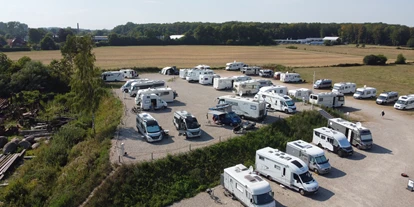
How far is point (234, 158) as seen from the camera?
22109 mm

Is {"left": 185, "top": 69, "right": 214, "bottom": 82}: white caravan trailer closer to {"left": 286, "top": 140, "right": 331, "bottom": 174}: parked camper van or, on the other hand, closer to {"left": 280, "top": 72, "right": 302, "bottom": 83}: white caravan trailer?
{"left": 280, "top": 72, "right": 302, "bottom": 83}: white caravan trailer

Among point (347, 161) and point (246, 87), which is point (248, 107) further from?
point (246, 87)

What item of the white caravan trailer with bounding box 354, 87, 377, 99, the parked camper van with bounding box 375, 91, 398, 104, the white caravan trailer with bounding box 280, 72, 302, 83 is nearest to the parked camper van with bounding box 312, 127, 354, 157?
the parked camper van with bounding box 375, 91, 398, 104

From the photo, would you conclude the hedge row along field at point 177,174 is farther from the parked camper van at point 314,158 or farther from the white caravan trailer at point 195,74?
the white caravan trailer at point 195,74

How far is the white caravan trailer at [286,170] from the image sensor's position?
18.6 metres

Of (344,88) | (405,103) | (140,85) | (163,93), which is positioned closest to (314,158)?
(163,93)

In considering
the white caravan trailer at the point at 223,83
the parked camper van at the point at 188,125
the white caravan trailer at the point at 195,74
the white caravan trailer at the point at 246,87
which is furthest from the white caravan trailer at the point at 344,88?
the parked camper van at the point at 188,125

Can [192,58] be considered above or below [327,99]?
above

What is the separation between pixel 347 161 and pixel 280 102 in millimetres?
9011

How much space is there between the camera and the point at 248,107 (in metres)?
28.2

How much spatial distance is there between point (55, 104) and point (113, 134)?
17873 mm

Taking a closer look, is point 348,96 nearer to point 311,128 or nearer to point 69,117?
point 311,128

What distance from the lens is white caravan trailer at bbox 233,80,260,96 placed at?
38844 millimetres

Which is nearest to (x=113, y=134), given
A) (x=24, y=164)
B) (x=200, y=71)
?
(x=24, y=164)
